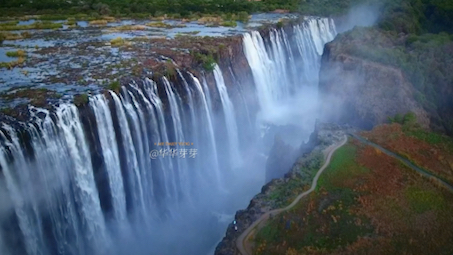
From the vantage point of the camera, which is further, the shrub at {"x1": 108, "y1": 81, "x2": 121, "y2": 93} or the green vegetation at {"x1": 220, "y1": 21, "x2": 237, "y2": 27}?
the green vegetation at {"x1": 220, "y1": 21, "x2": 237, "y2": 27}

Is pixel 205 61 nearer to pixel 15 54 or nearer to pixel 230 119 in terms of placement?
pixel 230 119

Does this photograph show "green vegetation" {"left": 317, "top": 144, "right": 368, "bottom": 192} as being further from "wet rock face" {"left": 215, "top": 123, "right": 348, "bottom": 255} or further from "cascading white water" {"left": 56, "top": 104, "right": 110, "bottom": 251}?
"cascading white water" {"left": 56, "top": 104, "right": 110, "bottom": 251}

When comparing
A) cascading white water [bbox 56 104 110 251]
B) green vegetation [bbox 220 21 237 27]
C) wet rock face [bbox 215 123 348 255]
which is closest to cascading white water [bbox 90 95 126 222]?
cascading white water [bbox 56 104 110 251]

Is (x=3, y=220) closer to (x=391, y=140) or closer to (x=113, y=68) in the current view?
(x=113, y=68)

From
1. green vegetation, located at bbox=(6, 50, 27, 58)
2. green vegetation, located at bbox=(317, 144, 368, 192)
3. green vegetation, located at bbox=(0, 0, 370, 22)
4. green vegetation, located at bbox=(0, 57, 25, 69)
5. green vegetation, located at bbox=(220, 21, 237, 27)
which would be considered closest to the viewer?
green vegetation, located at bbox=(317, 144, 368, 192)

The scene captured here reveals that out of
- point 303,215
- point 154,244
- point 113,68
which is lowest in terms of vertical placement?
point 154,244

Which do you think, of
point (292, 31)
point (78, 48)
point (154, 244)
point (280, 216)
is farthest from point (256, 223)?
point (292, 31)

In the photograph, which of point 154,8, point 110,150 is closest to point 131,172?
point 110,150
